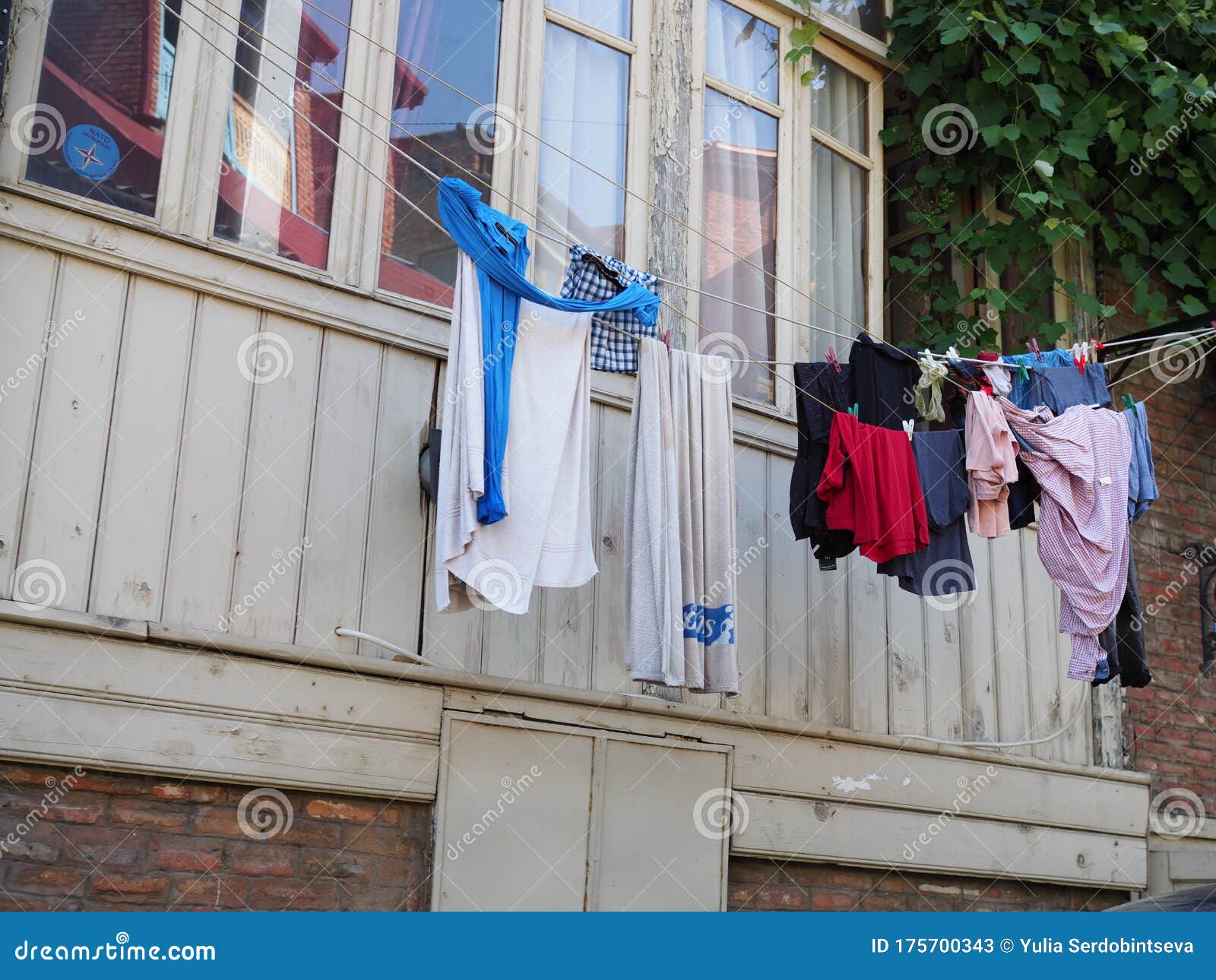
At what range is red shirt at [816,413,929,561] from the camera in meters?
5.22

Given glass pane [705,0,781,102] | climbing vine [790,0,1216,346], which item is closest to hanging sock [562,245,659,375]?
glass pane [705,0,781,102]

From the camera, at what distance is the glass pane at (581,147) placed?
5.89 m

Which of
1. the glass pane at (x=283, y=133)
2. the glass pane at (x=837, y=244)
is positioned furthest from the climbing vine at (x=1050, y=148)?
the glass pane at (x=283, y=133)

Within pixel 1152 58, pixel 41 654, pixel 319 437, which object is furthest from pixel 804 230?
pixel 41 654

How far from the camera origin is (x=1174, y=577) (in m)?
7.43

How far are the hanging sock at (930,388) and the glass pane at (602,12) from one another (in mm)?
2148

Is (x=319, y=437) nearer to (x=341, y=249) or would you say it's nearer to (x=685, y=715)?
(x=341, y=249)

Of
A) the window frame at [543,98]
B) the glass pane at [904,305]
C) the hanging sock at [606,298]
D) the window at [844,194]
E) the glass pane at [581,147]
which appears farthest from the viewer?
the glass pane at [904,305]

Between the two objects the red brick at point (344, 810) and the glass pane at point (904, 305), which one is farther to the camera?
the glass pane at point (904, 305)

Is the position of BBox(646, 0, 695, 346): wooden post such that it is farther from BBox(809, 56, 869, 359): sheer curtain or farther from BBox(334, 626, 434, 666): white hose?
BBox(334, 626, 434, 666): white hose

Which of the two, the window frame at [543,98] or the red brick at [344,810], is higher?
the window frame at [543,98]

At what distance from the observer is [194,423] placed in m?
4.68

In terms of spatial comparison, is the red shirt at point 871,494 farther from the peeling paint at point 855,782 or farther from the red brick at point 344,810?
the red brick at point 344,810

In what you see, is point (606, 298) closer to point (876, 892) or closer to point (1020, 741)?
point (876, 892)
